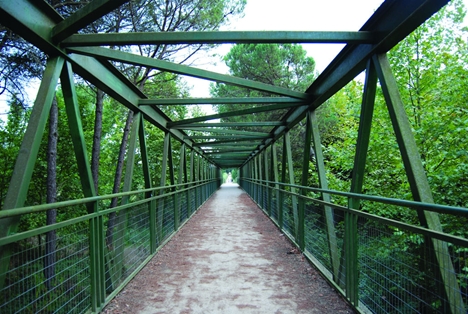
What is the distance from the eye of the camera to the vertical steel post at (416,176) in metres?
1.71

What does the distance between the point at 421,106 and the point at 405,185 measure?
7.17 feet

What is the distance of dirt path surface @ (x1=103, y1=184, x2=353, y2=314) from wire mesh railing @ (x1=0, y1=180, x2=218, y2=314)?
23 centimetres

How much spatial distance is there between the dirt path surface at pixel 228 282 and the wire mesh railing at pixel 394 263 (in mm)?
255

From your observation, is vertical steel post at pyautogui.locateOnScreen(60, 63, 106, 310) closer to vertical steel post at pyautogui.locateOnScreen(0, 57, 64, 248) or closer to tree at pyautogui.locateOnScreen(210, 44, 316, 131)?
vertical steel post at pyautogui.locateOnScreen(0, 57, 64, 248)

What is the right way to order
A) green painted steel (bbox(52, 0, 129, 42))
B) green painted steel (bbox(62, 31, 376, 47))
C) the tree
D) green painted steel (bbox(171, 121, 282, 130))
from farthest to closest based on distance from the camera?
the tree < green painted steel (bbox(171, 121, 282, 130)) < green painted steel (bbox(62, 31, 376, 47)) < green painted steel (bbox(52, 0, 129, 42))

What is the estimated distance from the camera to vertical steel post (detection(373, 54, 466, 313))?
67.5 inches

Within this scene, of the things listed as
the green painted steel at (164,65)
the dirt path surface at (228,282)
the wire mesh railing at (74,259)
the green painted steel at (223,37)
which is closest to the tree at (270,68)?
the green painted steel at (164,65)

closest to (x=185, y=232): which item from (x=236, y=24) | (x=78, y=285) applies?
(x=78, y=285)

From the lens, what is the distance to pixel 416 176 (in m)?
2.28

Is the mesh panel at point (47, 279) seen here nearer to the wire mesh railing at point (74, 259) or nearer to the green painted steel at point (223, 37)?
the wire mesh railing at point (74, 259)

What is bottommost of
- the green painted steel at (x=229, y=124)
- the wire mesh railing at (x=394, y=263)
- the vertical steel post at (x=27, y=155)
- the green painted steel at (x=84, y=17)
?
the wire mesh railing at (x=394, y=263)

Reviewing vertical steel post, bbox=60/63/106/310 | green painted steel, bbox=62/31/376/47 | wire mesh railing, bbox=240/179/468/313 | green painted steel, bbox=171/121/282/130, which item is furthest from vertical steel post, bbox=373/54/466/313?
green painted steel, bbox=171/121/282/130

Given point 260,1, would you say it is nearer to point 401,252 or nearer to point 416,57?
point 401,252

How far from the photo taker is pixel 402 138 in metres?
2.41
